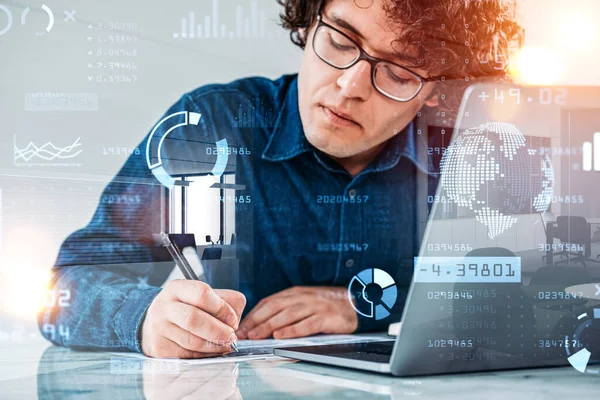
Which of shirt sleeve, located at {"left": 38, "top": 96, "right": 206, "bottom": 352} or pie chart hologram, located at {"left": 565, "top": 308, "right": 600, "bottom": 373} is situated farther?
shirt sleeve, located at {"left": 38, "top": 96, "right": 206, "bottom": 352}

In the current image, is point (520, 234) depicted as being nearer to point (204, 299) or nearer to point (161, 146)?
point (204, 299)

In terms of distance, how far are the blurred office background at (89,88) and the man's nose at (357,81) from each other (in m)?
0.11

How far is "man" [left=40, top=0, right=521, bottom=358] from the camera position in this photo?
4.09 feet

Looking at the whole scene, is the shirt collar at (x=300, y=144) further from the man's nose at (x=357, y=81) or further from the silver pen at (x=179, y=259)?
the silver pen at (x=179, y=259)

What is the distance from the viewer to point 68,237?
1323 mm

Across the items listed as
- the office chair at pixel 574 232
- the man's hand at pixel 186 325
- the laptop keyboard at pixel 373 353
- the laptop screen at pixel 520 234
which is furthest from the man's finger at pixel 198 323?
the office chair at pixel 574 232

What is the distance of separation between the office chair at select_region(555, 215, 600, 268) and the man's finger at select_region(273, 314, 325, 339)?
44 centimetres

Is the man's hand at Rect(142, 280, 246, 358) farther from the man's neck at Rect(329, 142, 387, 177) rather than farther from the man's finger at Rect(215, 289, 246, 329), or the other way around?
the man's neck at Rect(329, 142, 387, 177)

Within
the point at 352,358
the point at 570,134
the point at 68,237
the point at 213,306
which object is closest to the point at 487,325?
the point at 352,358

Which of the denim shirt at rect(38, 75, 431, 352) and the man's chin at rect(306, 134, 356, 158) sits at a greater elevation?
the man's chin at rect(306, 134, 356, 158)

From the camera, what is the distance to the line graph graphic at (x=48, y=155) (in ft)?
4.33

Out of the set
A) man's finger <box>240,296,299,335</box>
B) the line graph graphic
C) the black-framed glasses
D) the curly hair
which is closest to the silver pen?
man's finger <box>240,296,299,335</box>

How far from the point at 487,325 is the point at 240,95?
60 cm

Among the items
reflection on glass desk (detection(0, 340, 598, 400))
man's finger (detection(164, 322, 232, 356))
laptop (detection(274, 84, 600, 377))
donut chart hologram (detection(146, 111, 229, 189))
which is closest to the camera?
reflection on glass desk (detection(0, 340, 598, 400))
